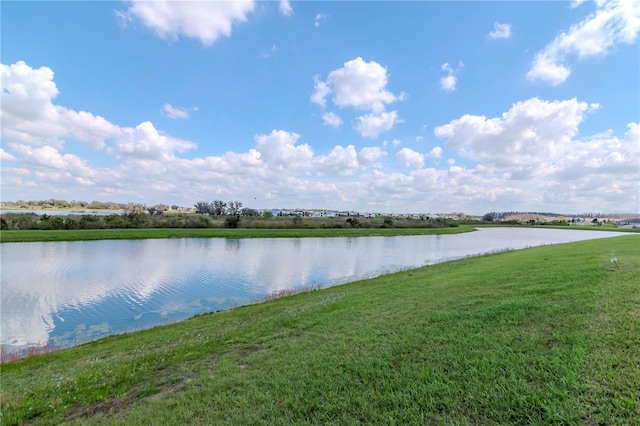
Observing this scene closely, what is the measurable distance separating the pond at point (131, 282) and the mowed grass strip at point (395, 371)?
4.87m

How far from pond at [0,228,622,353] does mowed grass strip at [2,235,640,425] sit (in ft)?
16.0

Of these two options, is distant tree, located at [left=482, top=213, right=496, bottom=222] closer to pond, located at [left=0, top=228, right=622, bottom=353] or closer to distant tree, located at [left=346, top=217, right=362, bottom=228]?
distant tree, located at [left=346, top=217, right=362, bottom=228]

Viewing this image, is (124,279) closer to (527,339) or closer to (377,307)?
(377,307)

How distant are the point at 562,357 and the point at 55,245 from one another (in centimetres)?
4338

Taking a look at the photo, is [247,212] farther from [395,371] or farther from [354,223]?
[395,371]

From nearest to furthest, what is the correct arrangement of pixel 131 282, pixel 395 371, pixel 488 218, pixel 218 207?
pixel 395 371
pixel 131 282
pixel 218 207
pixel 488 218

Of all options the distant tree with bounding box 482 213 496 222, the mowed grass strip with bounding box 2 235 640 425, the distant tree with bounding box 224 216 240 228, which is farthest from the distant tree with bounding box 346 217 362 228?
the distant tree with bounding box 482 213 496 222

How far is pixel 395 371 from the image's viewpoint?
13.6ft

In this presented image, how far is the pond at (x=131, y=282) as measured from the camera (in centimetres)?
1210

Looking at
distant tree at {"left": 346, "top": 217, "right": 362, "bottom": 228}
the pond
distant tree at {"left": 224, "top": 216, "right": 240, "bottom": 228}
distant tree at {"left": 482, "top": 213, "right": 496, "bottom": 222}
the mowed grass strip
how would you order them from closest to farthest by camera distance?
the mowed grass strip < the pond < distant tree at {"left": 224, "top": 216, "right": 240, "bottom": 228} < distant tree at {"left": 346, "top": 217, "right": 362, "bottom": 228} < distant tree at {"left": 482, "top": 213, "right": 496, "bottom": 222}

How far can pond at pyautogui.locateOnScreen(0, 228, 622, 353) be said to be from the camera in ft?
39.7

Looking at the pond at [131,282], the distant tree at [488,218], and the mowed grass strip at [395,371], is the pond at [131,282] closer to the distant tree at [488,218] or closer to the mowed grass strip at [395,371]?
the mowed grass strip at [395,371]

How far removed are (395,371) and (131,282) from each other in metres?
19.0

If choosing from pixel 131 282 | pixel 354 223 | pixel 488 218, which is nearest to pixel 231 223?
pixel 354 223
